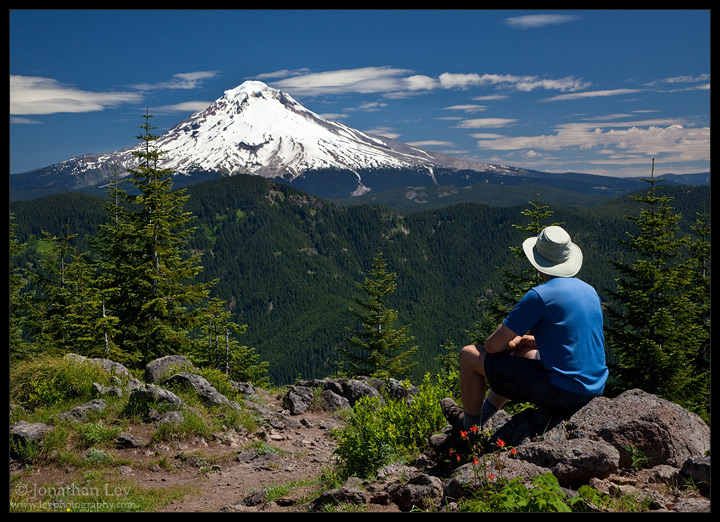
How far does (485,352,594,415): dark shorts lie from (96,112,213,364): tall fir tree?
13.7 m

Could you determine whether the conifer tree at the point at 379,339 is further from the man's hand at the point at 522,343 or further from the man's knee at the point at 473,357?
the man's hand at the point at 522,343

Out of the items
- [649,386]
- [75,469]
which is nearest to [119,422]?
[75,469]

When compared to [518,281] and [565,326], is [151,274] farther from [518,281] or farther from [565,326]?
[565,326]

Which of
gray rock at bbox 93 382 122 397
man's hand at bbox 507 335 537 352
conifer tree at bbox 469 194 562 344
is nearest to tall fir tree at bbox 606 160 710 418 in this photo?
conifer tree at bbox 469 194 562 344

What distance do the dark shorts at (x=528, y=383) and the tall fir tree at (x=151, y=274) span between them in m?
13.7

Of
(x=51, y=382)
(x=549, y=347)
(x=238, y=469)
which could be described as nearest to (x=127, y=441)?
(x=238, y=469)

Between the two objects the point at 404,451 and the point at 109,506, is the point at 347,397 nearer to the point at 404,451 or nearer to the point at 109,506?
the point at 404,451

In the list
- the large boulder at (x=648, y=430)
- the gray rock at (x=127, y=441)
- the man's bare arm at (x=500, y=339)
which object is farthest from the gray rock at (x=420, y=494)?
the gray rock at (x=127, y=441)

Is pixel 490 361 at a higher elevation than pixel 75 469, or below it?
higher

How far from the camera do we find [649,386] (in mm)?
18516

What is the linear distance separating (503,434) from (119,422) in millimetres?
5632

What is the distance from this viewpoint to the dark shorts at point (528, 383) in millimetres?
4602
